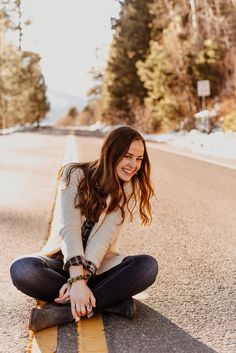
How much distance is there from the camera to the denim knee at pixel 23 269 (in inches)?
150

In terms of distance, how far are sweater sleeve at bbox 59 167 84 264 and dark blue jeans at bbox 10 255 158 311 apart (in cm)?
22

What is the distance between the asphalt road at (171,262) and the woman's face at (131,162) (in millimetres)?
885

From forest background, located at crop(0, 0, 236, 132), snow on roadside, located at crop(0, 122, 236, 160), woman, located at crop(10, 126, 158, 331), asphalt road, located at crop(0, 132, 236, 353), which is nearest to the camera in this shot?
asphalt road, located at crop(0, 132, 236, 353)

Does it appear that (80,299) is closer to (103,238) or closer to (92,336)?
(92,336)

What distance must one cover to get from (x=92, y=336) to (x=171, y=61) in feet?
106

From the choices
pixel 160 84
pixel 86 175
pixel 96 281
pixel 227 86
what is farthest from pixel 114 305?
pixel 160 84

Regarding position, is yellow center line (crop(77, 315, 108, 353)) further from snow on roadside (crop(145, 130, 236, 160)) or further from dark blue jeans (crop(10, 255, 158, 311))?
snow on roadside (crop(145, 130, 236, 160))

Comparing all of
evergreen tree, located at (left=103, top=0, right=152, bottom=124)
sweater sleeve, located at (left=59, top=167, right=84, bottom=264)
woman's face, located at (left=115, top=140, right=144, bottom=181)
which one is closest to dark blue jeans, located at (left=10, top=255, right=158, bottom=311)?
sweater sleeve, located at (left=59, top=167, right=84, bottom=264)

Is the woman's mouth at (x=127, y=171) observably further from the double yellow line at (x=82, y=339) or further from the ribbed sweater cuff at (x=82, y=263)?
the double yellow line at (x=82, y=339)

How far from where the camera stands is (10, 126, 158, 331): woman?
3711mm

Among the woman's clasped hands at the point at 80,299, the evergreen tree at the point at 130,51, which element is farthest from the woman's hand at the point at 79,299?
the evergreen tree at the point at 130,51

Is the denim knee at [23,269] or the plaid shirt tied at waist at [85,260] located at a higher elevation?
the plaid shirt tied at waist at [85,260]

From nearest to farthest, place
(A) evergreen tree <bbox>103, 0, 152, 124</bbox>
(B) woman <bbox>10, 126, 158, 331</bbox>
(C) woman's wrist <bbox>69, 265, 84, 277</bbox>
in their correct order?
(C) woman's wrist <bbox>69, 265, 84, 277</bbox>
(B) woman <bbox>10, 126, 158, 331</bbox>
(A) evergreen tree <bbox>103, 0, 152, 124</bbox>

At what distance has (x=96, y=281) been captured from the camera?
13.2 ft
